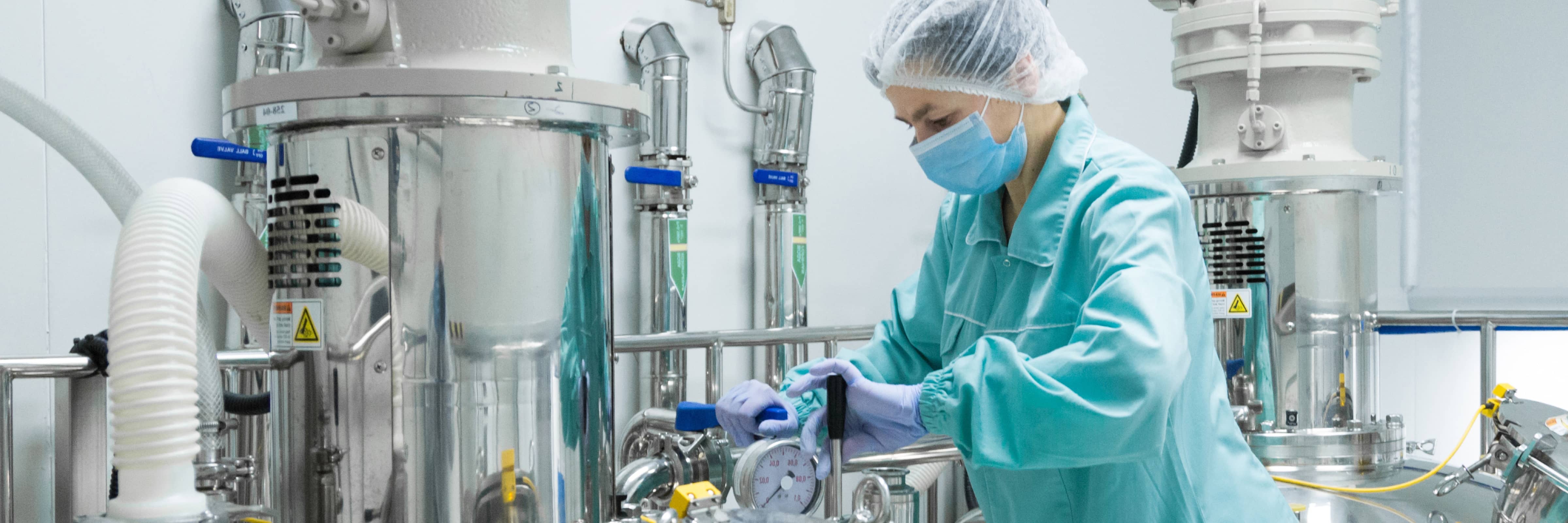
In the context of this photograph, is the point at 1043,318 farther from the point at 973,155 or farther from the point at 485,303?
the point at 485,303

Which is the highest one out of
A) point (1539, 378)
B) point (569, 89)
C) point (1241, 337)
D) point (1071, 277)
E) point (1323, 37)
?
point (1323, 37)

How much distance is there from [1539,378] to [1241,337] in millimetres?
2386

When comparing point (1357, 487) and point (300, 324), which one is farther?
point (1357, 487)

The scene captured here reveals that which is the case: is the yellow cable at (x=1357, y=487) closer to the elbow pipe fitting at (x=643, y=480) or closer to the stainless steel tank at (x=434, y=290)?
the elbow pipe fitting at (x=643, y=480)

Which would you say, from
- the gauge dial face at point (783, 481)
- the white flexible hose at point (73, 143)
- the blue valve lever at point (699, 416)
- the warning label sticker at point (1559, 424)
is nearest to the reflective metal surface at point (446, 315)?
the blue valve lever at point (699, 416)

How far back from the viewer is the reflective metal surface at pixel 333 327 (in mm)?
1113

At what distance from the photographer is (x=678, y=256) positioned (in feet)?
10.3

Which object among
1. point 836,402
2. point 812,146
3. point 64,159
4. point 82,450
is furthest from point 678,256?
point 836,402

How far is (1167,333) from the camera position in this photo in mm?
1138

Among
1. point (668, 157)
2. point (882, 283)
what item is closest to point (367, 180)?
point (668, 157)

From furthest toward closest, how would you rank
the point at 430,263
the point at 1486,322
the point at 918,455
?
the point at 1486,322 → the point at 918,455 → the point at 430,263

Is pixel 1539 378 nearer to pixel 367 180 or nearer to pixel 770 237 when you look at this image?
pixel 770 237

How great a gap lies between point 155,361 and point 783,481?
2.78 feet

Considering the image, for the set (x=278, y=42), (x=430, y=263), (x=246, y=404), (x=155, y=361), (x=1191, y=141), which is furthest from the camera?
(x=1191, y=141)
